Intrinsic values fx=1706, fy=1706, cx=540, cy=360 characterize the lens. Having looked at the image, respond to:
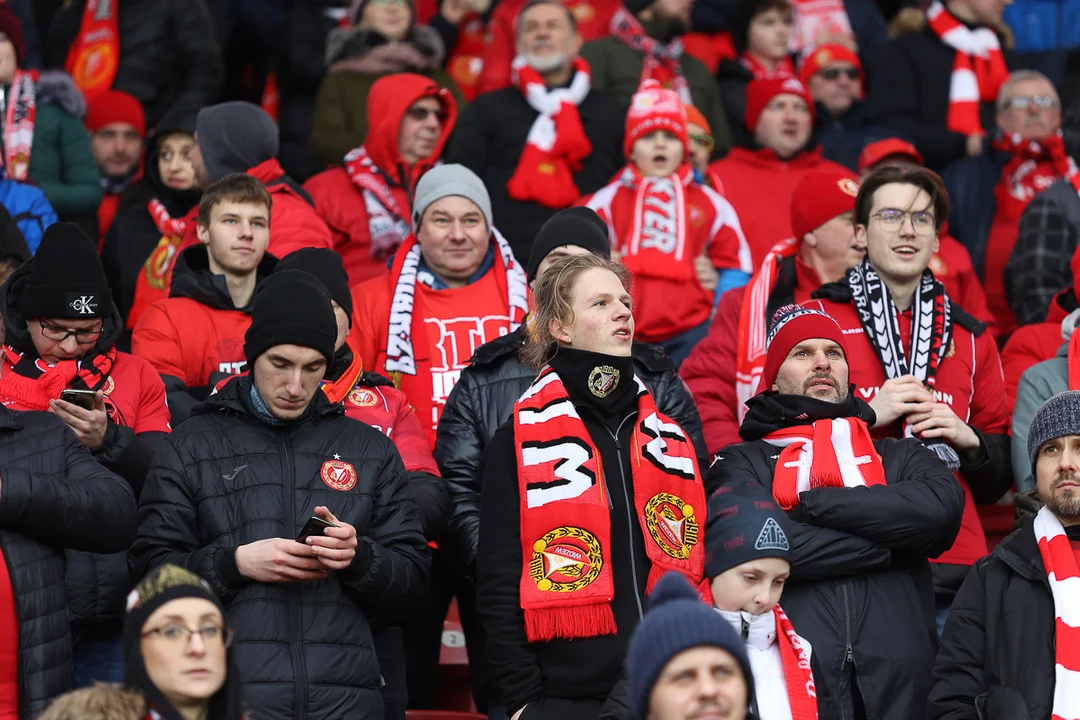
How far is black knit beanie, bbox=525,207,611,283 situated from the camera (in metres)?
6.70

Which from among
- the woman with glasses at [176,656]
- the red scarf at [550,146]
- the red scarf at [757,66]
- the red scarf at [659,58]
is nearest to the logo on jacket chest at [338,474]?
the woman with glasses at [176,656]

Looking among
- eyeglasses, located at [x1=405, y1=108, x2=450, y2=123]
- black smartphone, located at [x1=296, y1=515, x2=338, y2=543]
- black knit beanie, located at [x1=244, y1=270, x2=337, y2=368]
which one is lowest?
black smartphone, located at [x1=296, y1=515, x2=338, y2=543]

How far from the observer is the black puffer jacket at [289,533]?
4891 mm

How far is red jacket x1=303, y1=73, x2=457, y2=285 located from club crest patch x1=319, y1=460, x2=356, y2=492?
3.35 m

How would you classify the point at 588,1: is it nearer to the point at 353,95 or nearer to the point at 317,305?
the point at 353,95

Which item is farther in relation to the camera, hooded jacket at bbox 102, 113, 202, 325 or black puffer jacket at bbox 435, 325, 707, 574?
hooded jacket at bbox 102, 113, 202, 325

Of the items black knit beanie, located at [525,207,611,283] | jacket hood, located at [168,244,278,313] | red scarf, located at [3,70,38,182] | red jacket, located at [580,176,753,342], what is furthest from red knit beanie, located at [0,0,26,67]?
black knit beanie, located at [525,207,611,283]

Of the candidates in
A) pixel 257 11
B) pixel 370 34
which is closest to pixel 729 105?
pixel 370 34

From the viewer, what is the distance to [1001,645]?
518cm

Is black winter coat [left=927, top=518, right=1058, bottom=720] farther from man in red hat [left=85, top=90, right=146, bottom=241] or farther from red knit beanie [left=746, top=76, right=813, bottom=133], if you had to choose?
man in red hat [left=85, top=90, right=146, bottom=241]

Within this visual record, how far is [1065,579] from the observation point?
5.15 m

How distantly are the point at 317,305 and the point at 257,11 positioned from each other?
6317 mm

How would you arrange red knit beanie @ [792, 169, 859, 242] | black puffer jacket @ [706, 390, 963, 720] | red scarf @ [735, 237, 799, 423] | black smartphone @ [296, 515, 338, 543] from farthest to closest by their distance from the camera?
red knit beanie @ [792, 169, 859, 242], red scarf @ [735, 237, 799, 423], black puffer jacket @ [706, 390, 963, 720], black smartphone @ [296, 515, 338, 543]

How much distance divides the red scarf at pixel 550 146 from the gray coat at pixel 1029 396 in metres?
3.20
